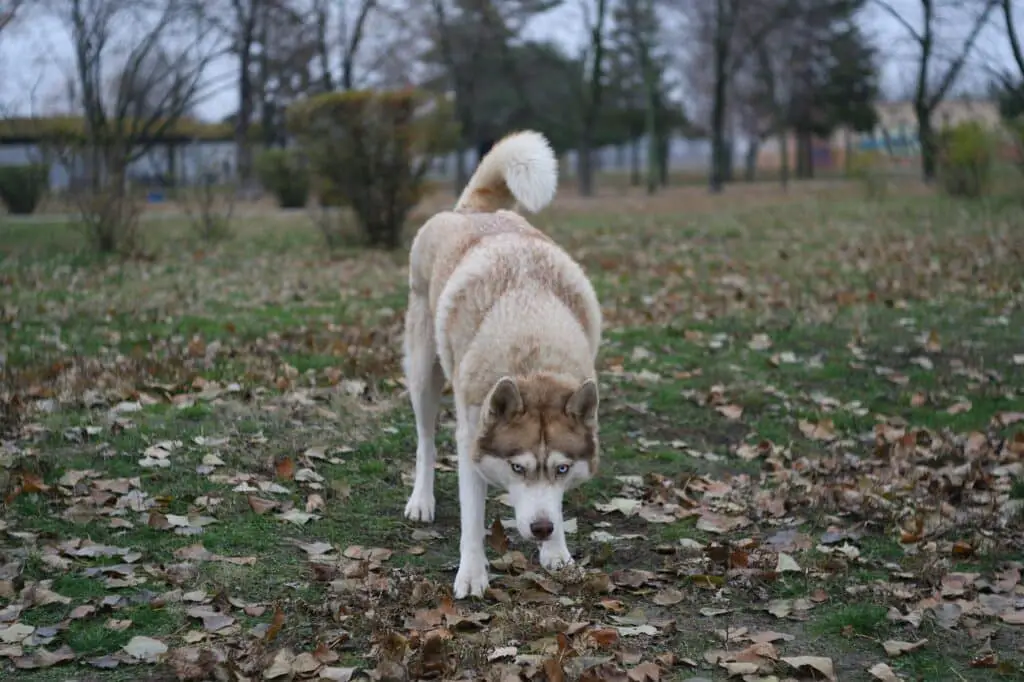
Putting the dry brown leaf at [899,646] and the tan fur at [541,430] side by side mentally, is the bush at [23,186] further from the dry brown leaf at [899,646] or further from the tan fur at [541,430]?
the dry brown leaf at [899,646]

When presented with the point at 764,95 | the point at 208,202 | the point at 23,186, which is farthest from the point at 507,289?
the point at 764,95

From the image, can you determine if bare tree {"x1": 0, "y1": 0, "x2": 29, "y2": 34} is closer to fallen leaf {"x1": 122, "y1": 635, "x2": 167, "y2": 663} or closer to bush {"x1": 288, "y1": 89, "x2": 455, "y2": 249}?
fallen leaf {"x1": 122, "y1": 635, "x2": 167, "y2": 663}

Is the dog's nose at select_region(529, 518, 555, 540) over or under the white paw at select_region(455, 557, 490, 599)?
over

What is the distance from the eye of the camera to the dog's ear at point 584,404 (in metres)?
4.57

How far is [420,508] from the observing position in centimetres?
573

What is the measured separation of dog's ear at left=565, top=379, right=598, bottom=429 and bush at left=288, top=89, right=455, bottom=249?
13.2 meters

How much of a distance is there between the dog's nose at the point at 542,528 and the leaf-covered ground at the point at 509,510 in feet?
1.10

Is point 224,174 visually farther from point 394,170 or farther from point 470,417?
point 470,417

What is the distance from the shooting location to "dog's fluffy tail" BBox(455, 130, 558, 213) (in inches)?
236

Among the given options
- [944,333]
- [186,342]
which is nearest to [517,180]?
[186,342]

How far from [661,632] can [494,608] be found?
70 centimetres

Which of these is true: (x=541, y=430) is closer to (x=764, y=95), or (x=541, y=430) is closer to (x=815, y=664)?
(x=815, y=664)

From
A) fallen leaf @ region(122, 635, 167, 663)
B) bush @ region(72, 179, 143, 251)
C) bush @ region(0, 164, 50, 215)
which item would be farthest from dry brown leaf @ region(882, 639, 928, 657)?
bush @ region(0, 164, 50, 215)

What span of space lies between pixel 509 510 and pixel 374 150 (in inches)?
483
